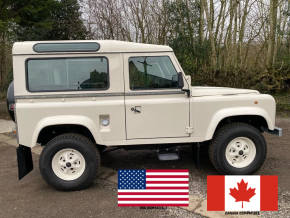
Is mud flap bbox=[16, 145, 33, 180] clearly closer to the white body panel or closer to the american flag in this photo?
the white body panel

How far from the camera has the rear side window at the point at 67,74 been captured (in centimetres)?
371

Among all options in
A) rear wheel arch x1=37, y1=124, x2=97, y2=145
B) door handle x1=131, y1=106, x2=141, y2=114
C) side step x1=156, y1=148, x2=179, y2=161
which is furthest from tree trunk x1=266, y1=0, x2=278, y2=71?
rear wheel arch x1=37, y1=124, x2=97, y2=145

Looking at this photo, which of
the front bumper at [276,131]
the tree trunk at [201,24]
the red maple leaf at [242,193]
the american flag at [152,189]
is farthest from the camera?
the tree trunk at [201,24]

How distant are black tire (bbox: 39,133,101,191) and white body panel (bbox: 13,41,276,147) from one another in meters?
0.21

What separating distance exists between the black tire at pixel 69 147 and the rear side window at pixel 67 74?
78 cm

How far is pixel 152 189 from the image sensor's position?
11.7ft

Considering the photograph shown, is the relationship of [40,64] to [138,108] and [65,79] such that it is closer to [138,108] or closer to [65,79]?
[65,79]

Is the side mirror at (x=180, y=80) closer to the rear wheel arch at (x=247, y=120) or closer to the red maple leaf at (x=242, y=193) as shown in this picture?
the rear wheel arch at (x=247, y=120)

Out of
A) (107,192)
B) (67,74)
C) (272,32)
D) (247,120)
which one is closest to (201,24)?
(272,32)

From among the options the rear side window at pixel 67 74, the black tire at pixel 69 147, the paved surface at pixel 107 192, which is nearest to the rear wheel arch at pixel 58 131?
the black tire at pixel 69 147

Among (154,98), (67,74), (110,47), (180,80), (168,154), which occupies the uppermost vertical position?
(110,47)

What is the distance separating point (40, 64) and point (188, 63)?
9344 millimetres

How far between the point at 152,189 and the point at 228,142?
4.74 feet

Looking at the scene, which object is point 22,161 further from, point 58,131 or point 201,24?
point 201,24
